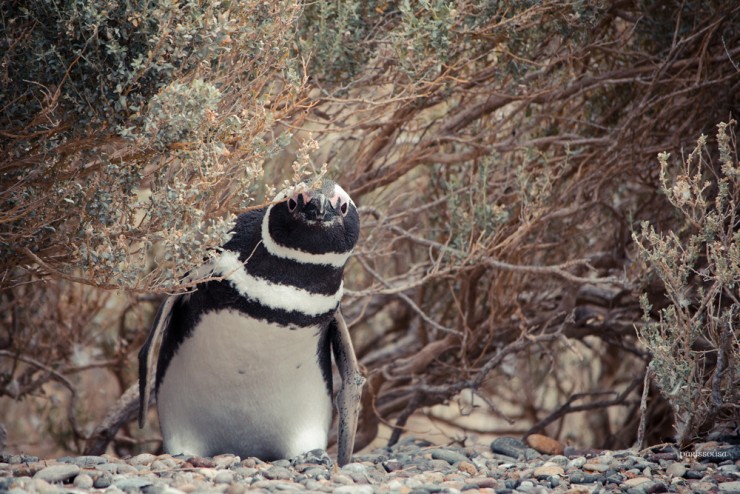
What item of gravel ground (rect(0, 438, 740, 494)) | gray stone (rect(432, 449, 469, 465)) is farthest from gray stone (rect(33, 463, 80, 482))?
gray stone (rect(432, 449, 469, 465))

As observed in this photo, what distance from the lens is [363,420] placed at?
455 cm

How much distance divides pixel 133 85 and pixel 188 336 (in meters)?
1.00

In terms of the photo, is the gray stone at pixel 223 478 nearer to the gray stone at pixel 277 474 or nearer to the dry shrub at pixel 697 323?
the gray stone at pixel 277 474

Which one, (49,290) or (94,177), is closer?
(94,177)

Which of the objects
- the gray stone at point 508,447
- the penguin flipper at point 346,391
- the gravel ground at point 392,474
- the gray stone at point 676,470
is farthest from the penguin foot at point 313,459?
the gray stone at point 676,470

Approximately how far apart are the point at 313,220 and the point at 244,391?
71 cm

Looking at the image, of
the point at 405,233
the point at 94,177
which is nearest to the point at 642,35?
the point at 405,233

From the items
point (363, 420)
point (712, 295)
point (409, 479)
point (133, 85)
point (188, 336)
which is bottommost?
point (363, 420)

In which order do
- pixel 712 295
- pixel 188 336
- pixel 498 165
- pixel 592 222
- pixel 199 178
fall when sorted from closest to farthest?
1. pixel 199 178
2. pixel 712 295
3. pixel 188 336
4. pixel 498 165
5. pixel 592 222

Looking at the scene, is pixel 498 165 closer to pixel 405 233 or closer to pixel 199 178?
pixel 405 233

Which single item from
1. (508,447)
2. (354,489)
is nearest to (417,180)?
(508,447)

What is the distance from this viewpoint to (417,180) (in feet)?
15.4

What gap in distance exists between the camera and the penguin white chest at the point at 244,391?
2.87 metres

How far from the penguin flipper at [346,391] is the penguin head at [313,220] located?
52 centimetres
